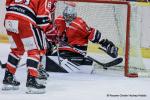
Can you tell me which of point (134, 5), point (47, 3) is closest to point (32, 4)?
point (47, 3)

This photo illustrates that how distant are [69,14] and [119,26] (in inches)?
23.7

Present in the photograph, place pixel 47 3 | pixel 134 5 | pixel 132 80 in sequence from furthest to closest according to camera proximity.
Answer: pixel 134 5 < pixel 132 80 < pixel 47 3

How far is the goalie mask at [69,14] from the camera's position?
5531 mm

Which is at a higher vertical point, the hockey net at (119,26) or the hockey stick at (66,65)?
the hockey net at (119,26)

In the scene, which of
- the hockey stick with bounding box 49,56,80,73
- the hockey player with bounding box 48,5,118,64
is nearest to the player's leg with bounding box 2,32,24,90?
the hockey stick with bounding box 49,56,80,73

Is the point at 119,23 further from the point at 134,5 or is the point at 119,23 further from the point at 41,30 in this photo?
the point at 41,30

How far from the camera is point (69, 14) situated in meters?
5.55

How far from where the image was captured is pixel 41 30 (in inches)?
170

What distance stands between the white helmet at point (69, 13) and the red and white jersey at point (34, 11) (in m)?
1.23

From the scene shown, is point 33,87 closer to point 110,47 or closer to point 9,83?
point 9,83

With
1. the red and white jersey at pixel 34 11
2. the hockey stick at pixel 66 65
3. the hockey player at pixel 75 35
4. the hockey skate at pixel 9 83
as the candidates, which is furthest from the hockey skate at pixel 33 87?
the hockey player at pixel 75 35

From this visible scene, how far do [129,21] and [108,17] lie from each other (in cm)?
46

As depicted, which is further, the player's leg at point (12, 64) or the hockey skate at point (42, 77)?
the hockey skate at point (42, 77)

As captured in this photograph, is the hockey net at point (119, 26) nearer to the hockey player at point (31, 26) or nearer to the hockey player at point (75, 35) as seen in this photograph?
the hockey player at point (75, 35)
